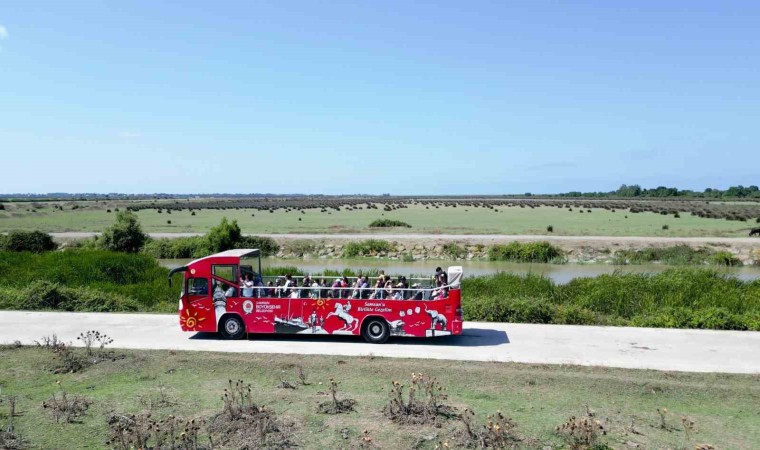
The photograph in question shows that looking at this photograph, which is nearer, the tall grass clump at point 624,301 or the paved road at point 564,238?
the tall grass clump at point 624,301

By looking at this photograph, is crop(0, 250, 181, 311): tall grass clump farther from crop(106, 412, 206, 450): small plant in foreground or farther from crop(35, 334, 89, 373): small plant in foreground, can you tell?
crop(106, 412, 206, 450): small plant in foreground

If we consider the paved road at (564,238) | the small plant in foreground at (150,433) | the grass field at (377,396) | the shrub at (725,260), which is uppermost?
the paved road at (564,238)

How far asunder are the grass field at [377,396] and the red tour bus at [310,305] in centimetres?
180

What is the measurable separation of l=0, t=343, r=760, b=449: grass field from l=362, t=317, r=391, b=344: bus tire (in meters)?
1.72

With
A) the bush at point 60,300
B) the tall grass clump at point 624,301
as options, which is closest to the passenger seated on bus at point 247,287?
the tall grass clump at point 624,301

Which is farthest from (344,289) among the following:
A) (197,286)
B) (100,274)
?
(100,274)

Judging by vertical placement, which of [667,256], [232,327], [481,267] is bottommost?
[481,267]

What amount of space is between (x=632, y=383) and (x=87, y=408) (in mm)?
10455

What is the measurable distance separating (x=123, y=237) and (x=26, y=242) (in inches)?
281

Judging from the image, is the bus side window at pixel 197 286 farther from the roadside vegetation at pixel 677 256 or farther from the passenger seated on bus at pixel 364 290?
the roadside vegetation at pixel 677 256

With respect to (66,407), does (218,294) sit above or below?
above

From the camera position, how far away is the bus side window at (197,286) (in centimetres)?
1590

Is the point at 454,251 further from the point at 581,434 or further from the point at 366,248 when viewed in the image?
the point at 581,434

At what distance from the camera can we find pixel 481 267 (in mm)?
38562
